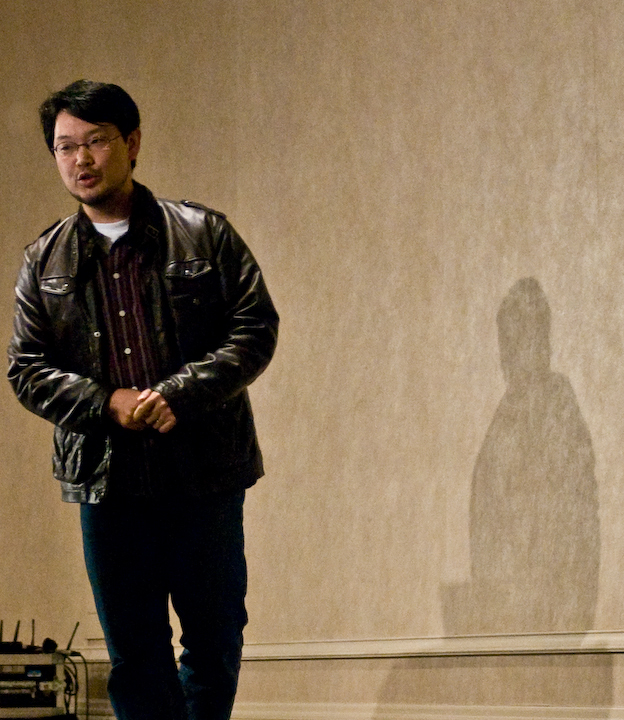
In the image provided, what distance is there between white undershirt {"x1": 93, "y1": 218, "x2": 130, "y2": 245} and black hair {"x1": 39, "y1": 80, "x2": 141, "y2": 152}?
16 centimetres

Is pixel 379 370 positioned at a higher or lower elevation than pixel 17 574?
higher

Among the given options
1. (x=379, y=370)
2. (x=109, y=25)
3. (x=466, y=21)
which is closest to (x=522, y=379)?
(x=379, y=370)

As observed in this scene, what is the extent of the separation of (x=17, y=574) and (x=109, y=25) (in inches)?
76.6

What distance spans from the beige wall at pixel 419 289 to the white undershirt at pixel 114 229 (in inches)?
41.1

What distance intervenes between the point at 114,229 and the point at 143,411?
1.30 feet

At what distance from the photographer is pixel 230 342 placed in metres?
1.96

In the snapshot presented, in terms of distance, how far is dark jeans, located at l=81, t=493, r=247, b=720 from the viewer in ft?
6.39

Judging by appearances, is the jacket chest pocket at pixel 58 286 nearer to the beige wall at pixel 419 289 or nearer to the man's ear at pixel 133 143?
the man's ear at pixel 133 143

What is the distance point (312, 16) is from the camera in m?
3.12

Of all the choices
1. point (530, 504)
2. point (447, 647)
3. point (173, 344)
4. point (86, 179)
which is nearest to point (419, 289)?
point (530, 504)

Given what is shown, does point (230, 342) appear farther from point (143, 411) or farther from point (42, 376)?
point (42, 376)

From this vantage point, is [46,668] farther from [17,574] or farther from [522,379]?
[522,379]

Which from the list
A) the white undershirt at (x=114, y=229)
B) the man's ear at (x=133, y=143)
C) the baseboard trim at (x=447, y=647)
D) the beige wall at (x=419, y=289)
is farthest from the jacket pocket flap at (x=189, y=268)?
the baseboard trim at (x=447, y=647)

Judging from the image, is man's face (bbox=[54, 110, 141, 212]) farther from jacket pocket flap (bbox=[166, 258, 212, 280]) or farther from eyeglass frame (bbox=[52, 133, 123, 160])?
jacket pocket flap (bbox=[166, 258, 212, 280])
